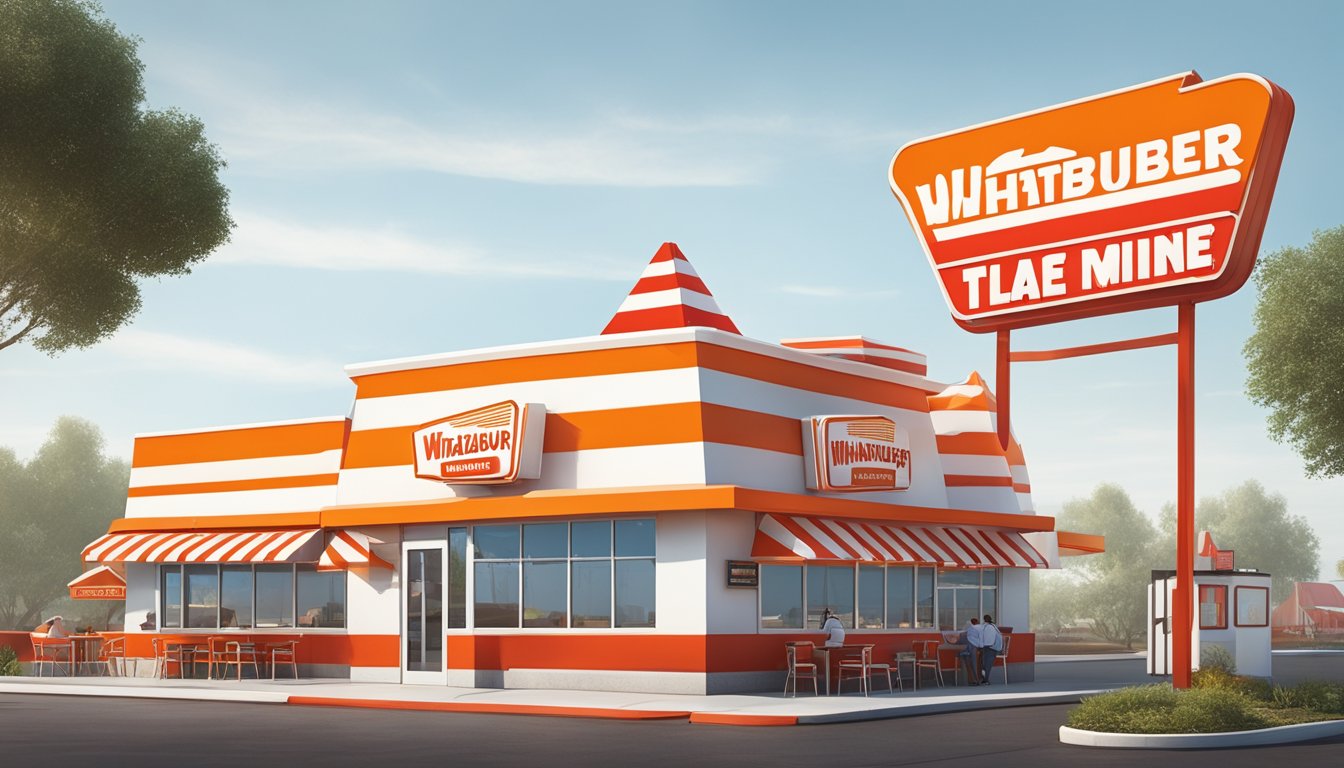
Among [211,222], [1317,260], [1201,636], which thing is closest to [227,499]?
[211,222]

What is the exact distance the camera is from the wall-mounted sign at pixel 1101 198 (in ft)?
72.9

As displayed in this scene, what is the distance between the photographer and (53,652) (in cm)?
3606

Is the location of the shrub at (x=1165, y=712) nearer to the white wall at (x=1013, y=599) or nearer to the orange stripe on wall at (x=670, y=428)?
the orange stripe on wall at (x=670, y=428)

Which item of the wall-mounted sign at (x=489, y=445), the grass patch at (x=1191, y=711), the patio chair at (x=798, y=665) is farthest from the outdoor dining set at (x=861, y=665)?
the grass patch at (x=1191, y=711)

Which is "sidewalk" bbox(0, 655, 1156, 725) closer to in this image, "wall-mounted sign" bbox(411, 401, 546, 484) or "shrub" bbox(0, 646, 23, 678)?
"shrub" bbox(0, 646, 23, 678)

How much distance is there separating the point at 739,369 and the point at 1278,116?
33.6 feet

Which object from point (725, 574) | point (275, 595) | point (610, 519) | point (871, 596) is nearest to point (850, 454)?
point (871, 596)

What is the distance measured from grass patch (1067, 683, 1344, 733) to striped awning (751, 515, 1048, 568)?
7352mm

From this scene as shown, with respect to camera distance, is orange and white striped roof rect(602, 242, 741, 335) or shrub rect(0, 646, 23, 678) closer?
orange and white striped roof rect(602, 242, 741, 335)

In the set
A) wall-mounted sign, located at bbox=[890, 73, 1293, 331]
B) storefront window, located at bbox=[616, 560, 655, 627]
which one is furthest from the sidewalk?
wall-mounted sign, located at bbox=[890, 73, 1293, 331]

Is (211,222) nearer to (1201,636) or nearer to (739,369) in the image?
(739,369)

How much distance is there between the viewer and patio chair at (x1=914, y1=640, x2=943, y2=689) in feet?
98.1

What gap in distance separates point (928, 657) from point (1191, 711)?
11.7 meters

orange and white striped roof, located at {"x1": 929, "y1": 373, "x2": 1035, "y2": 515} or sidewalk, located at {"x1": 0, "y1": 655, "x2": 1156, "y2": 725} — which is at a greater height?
orange and white striped roof, located at {"x1": 929, "y1": 373, "x2": 1035, "y2": 515}
